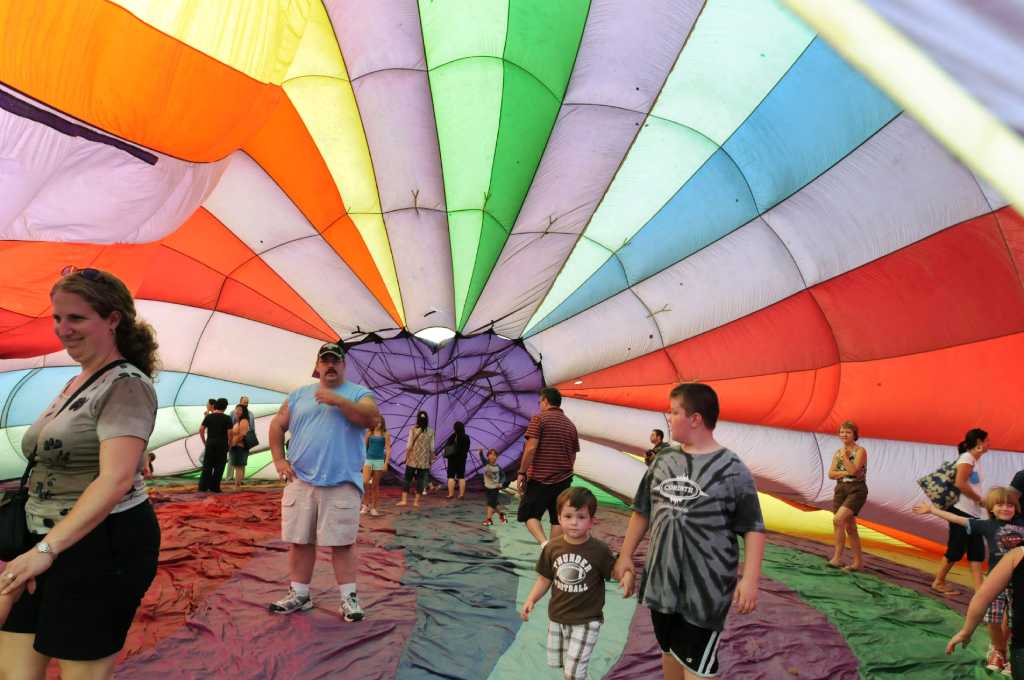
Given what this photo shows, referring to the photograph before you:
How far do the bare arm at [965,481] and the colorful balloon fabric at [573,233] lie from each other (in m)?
1.22

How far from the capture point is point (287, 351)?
9242 mm

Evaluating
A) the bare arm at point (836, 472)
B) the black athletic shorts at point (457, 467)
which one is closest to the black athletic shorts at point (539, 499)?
the bare arm at point (836, 472)

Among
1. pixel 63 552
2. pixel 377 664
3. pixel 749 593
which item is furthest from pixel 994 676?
pixel 63 552

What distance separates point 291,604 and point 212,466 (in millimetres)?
5005

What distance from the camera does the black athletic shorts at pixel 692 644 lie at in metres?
2.50

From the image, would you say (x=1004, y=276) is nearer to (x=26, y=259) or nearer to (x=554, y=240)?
(x=554, y=240)

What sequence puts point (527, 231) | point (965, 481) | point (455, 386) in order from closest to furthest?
point (965, 481), point (527, 231), point (455, 386)

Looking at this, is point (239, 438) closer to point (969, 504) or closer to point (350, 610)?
point (350, 610)

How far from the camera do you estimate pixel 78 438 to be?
1.87m

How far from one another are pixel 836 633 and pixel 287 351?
6866 millimetres

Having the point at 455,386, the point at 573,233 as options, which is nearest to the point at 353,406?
the point at 573,233

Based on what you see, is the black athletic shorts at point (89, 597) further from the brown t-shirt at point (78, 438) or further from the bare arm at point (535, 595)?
the bare arm at point (535, 595)

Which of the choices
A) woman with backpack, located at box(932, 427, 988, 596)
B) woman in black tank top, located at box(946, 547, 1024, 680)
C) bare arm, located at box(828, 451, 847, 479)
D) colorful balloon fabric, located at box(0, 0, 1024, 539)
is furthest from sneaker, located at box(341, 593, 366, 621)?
woman with backpack, located at box(932, 427, 988, 596)

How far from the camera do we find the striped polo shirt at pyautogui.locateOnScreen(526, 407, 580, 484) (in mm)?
5305
